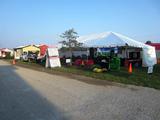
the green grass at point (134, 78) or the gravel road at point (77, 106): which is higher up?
the green grass at point (134, 78)

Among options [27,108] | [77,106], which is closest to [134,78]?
[77,106]

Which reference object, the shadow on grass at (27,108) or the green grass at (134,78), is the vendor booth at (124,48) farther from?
the shadow on grass at (27,108)

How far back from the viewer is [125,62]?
2620 cm

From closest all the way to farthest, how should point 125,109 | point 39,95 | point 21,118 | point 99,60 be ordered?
point 21,118 < point 125,109 < point 39,95 < point 99,60

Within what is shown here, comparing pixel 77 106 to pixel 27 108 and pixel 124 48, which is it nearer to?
pixel 27 108

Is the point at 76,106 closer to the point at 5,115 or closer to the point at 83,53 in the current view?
the point at 5,115

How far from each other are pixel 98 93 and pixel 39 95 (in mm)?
2441

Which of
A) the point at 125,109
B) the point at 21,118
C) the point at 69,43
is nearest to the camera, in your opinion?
the point at 21,118

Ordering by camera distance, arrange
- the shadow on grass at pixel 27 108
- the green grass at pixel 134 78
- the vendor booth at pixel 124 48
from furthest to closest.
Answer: the vendor booth at pixel 124 48, the green grass at pixel 134 78, the shadow on grass at pixel 27 108

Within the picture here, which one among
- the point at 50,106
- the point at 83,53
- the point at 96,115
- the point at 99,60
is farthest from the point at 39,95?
the point at 83,53

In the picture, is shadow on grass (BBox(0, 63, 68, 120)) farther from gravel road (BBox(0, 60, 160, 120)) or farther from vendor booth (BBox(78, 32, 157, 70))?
vendor booth (BBox(78, 32, 157, 70))

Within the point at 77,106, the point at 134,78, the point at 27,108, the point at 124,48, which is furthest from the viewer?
the point at 124,48

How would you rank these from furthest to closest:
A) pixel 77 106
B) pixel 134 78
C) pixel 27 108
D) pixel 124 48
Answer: pixel 124 48, pixel 134 78, pixel 77 106, pixel 27 108

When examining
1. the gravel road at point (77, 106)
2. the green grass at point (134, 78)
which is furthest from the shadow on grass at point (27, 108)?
the green grass at point (134, 78)
